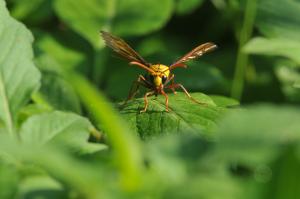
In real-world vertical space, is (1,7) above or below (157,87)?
above

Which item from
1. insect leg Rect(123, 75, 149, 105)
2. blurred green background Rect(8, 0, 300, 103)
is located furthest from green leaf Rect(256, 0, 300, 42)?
insect leg Rect(123, 75, 149, 105)

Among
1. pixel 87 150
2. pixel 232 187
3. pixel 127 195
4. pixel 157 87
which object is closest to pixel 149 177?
pixel 127 195

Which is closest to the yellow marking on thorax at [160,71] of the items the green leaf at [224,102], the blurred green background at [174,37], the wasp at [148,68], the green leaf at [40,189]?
the wasp at [148,68]

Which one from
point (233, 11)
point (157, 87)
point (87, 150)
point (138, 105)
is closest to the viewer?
point (87, 150)

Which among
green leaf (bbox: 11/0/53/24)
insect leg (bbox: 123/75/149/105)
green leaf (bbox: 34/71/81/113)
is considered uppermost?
green leaf (bbox: 11/0/53/24)

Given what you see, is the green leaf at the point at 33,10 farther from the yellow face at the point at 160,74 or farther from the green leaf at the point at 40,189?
the green leaf at the point at 40,189

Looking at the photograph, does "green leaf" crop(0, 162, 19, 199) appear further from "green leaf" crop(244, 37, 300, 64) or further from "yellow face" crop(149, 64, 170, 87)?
"yellow face" crop(149, 64, 170, 87)

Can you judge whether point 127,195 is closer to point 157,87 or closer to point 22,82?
point 22,82
